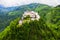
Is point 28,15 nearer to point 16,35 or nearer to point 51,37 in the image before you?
point 16,35

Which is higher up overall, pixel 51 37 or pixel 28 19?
pixel 28 19

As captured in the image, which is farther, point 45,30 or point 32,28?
point 45,30

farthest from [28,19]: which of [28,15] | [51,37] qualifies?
[51,37]

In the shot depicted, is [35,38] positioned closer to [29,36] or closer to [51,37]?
[29,36]

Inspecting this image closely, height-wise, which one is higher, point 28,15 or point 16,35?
point 28,15

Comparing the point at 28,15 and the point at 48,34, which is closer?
the point at 28,15

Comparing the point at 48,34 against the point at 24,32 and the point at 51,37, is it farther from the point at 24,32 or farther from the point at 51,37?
the point at 24,32

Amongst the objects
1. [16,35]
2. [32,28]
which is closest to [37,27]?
[32,28]
